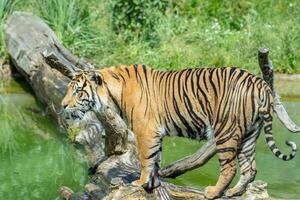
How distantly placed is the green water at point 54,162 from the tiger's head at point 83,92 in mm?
1319

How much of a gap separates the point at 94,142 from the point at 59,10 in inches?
202

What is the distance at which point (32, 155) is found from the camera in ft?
26.6

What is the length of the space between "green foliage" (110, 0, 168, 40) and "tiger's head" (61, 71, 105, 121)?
658cm

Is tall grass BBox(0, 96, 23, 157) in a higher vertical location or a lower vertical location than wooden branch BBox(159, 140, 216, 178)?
lower

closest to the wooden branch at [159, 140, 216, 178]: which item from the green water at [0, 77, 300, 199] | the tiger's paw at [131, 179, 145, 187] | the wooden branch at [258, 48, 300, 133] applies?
the green water at [0, 77, 300, 199]

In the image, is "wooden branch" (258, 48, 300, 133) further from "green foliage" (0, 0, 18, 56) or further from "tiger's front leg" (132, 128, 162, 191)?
"green foliage" (0, 0, 18, 56)

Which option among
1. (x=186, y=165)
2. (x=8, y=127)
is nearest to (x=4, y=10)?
(x=8, y=127)

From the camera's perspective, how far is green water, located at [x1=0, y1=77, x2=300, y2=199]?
6.88 meters

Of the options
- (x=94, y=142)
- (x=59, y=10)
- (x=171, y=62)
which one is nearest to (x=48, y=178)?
(x=94, y=142)

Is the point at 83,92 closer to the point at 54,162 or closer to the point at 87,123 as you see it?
the point at 87,123

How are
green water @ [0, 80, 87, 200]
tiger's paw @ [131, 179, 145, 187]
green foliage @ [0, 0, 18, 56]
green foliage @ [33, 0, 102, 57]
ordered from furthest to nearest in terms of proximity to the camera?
green foliage @ [33, 0, 102, 57], green foliage @ [0, 0, 18, 56], green water @ [0, 80, 87, 200], tiger's paw @ [131, 179, 145, 187]

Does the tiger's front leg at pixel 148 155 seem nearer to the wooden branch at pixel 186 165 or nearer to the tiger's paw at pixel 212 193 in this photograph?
the tiger's paw at pixel 212 193

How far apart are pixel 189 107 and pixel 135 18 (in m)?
6.75

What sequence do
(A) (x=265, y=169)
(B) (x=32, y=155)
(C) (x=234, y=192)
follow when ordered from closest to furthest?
1. (C) (x=234, y=192)
2. (A) (x=265, y=169)
3. (B) (x=32, y=155)
